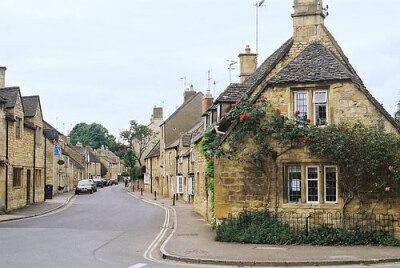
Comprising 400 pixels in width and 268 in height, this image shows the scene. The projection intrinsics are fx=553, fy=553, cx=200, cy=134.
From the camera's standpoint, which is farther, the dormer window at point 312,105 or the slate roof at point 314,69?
the dormer window at point 312,105

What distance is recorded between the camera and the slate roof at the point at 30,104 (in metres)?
39.7

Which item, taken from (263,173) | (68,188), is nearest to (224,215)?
(263,173)

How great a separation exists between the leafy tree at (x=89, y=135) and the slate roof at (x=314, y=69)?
440 ft

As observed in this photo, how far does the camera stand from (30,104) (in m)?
40.8

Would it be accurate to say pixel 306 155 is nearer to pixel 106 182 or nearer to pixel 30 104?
pixel 30 104

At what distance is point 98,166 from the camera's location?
117250mm

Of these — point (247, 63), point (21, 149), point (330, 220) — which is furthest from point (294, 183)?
point (21, 149)

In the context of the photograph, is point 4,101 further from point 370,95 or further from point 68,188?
point 68,188

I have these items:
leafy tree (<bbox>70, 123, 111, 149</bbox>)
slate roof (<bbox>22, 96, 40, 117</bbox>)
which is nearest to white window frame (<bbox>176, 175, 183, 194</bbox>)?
slate roof (<bbox>22, 96, 40, 117</bbox>)

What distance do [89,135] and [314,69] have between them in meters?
138

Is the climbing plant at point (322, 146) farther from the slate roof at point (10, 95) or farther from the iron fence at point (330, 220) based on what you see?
the slate roof at point (10, 95)

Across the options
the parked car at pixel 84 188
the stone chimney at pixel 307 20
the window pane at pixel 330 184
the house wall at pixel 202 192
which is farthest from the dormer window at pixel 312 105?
the parked car at pixel 84 188

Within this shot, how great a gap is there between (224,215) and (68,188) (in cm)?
5506

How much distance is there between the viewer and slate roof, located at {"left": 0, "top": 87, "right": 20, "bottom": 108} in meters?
34.3
